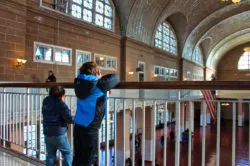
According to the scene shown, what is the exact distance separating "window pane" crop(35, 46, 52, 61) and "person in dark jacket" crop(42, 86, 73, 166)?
8983 millimetres

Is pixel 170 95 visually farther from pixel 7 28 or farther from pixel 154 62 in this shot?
pixel 7 28

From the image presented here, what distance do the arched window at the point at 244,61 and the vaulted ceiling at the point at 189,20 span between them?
3.21m

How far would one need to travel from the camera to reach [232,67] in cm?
3931

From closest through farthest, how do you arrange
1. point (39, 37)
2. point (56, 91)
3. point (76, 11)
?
point (56, 91) → point (39, 37) → point (76, 11)

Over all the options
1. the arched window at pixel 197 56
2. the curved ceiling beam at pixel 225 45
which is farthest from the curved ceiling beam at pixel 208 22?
the curved ceiling beam at pixel 225 45

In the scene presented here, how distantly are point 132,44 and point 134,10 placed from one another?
8.46 feet

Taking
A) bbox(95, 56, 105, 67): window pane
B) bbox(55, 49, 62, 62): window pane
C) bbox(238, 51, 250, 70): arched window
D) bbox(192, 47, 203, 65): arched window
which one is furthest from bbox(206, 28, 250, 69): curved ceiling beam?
bbox(55, 49, 62, 62): window pane

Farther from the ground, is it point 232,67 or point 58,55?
point 232,67

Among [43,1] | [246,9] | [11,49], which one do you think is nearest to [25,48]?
[11,49]

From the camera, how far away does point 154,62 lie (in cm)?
2217

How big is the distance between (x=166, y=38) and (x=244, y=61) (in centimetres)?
2033

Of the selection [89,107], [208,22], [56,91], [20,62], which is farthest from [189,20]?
[89,107]

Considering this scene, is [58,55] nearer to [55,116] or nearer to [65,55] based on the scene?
[65,55]

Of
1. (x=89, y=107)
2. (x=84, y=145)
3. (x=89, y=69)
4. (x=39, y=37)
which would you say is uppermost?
(x=39, y=37)
